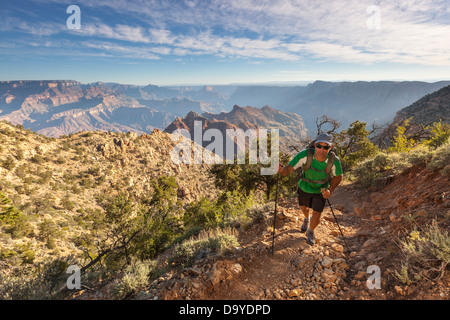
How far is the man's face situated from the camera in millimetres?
4203

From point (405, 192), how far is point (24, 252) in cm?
1975

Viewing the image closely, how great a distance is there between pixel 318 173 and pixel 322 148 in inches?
23.1

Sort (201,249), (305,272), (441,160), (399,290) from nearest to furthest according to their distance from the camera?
(399,290), (305,272), (201,249), (441,160)

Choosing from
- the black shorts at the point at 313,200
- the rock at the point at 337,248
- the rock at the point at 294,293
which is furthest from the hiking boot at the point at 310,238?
the rock at the point at 294,293

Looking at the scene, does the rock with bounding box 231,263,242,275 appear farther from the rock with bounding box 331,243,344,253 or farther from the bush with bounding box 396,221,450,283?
the bush with bounding box 396,221,450,283

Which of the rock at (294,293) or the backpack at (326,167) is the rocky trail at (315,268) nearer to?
the rock at (294,293)

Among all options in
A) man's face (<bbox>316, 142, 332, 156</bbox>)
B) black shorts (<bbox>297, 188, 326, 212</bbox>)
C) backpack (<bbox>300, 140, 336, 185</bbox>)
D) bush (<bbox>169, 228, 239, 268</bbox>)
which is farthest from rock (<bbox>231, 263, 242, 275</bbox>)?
man's face (<bbox>316, 142, 332, 156</bbox>)

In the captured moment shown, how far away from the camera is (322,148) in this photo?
4.25 metres

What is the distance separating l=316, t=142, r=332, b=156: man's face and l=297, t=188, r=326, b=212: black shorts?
1.00 metres

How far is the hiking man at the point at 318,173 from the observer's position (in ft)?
14.0

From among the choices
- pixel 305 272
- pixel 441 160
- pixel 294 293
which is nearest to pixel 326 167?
pixel 305 272

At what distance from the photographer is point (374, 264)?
350cm

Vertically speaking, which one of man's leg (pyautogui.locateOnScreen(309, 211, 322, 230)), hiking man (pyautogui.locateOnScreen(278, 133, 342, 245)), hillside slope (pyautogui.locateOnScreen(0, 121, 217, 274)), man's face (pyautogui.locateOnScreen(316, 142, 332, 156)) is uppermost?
man's face (pyautogui.locateOnScreen(316, 142, 332, 156))

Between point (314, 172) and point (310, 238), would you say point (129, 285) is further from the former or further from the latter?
point (314, 172)
